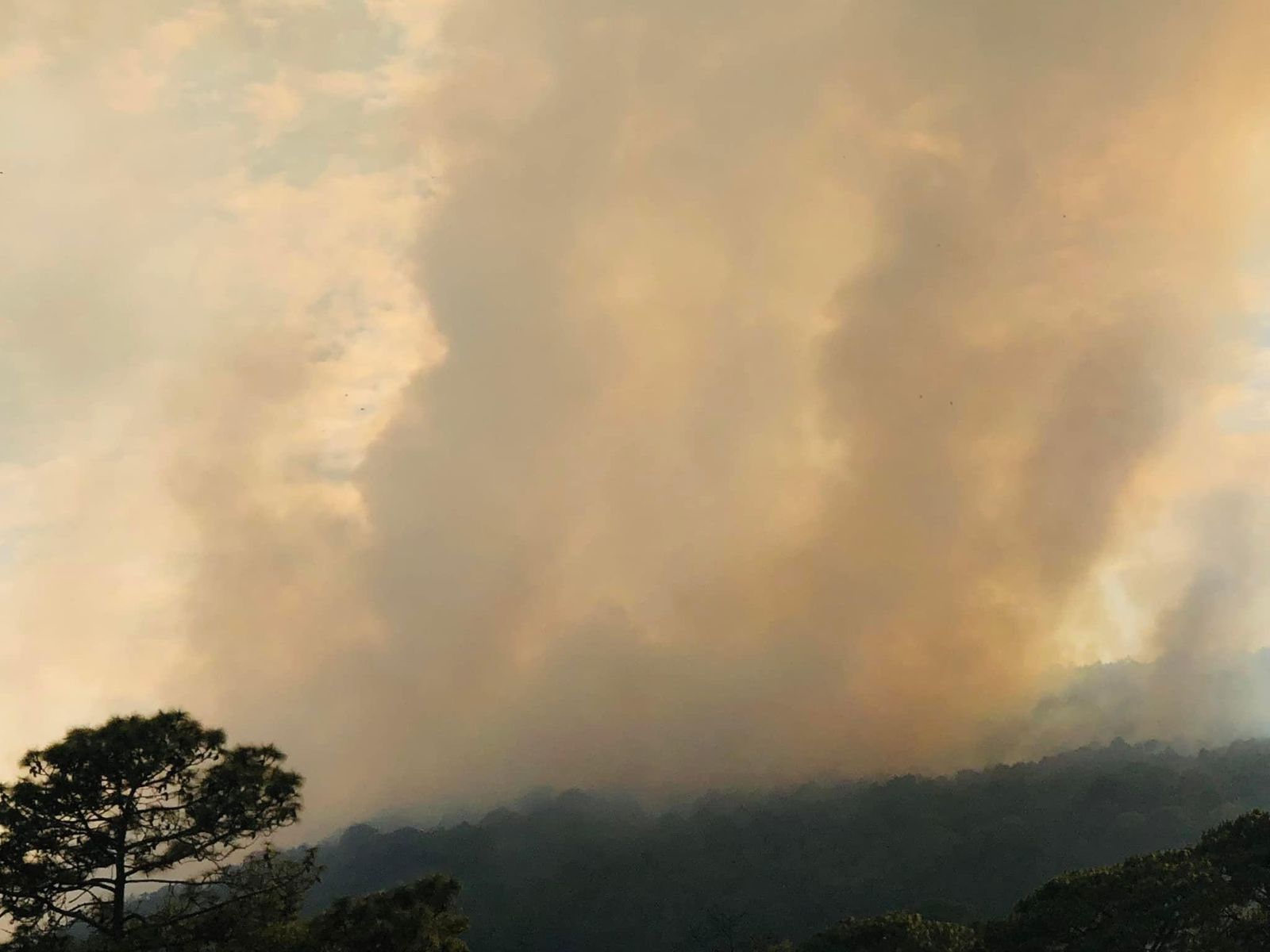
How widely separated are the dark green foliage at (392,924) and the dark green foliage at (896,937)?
3635 centimetres

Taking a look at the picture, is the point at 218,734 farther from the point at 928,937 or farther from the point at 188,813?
the point at 928,937

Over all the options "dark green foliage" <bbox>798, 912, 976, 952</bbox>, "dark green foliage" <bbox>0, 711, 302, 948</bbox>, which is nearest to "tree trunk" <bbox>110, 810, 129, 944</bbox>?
"dark green foliage" <bbox>0, 711, 302, 948</bbox>

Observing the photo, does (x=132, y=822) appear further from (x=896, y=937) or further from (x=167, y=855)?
(x=896, y=937)

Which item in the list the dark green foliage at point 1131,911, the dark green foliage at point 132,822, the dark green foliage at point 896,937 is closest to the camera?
the dark green foliage at point 132,822

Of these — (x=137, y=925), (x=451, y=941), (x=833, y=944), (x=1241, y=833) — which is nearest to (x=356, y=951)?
(x=451, y=941)

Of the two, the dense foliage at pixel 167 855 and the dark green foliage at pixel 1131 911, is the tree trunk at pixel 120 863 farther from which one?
the dark green foliage at pixel 1131 911

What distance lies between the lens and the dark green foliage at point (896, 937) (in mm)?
67125

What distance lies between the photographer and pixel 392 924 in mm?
46062

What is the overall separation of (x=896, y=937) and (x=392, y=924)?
42.9 metres

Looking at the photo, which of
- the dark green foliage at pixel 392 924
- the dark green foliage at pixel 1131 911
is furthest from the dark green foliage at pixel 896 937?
the dark green foliage at pixel 392 924

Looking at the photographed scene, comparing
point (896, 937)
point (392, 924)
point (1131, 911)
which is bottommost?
point (1131, 911)

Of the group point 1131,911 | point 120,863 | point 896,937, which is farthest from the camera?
point 896,937

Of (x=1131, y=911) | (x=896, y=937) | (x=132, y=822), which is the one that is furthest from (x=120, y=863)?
(x=1131, y=911)

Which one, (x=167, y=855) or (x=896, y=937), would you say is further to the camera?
(x=896, y=937)
